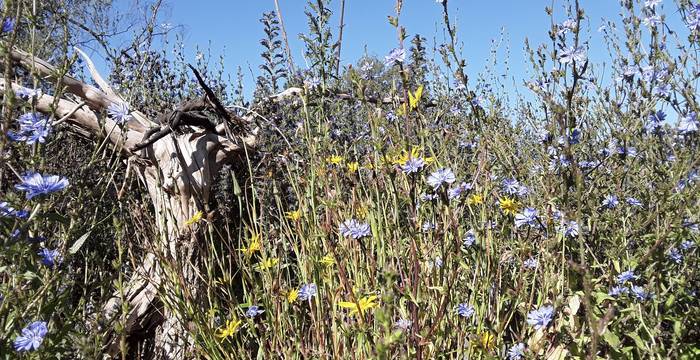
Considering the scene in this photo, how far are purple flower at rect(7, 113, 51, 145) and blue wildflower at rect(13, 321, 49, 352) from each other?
449 millimetres

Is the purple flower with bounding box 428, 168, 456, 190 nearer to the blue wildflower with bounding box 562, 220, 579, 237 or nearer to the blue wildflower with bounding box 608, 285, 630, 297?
the blue wildflower with bounding box 562, 220, 579, 237

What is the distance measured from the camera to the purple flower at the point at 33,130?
4.65 ft

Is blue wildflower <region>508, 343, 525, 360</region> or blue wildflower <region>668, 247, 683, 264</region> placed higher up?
blue wildflower <region>668, 247, 683, 264</region>

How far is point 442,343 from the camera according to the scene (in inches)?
64.4

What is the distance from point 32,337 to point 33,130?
0.54 meters

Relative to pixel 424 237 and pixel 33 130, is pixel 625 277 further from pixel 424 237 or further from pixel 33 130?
pixel 33 130

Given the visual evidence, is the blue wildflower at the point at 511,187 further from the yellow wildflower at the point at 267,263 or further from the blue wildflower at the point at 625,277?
the yellow wildflower at the point at 267,263

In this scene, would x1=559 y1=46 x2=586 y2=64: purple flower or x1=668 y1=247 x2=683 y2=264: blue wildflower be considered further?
x1=668 y1=247 x2=683 y2=264: blue wildflower

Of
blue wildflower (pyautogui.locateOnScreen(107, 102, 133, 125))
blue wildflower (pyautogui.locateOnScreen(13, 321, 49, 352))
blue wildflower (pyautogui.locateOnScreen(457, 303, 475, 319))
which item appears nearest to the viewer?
blue wildflower (pyautogui.locateOnScreen(13, 321, 49, 352))

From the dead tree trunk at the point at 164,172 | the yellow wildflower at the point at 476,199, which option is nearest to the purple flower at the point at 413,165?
the yellow wildflower at the point at 476,199

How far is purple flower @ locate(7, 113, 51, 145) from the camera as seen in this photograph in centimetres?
142

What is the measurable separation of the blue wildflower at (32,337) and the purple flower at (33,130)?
1.47 feet

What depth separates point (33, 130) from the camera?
1.47 metres

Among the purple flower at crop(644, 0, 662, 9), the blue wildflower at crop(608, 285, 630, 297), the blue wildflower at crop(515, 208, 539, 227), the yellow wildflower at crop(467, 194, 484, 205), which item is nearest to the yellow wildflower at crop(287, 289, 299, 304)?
the yellow wildflower at crop(467, 194, 484, 205)
